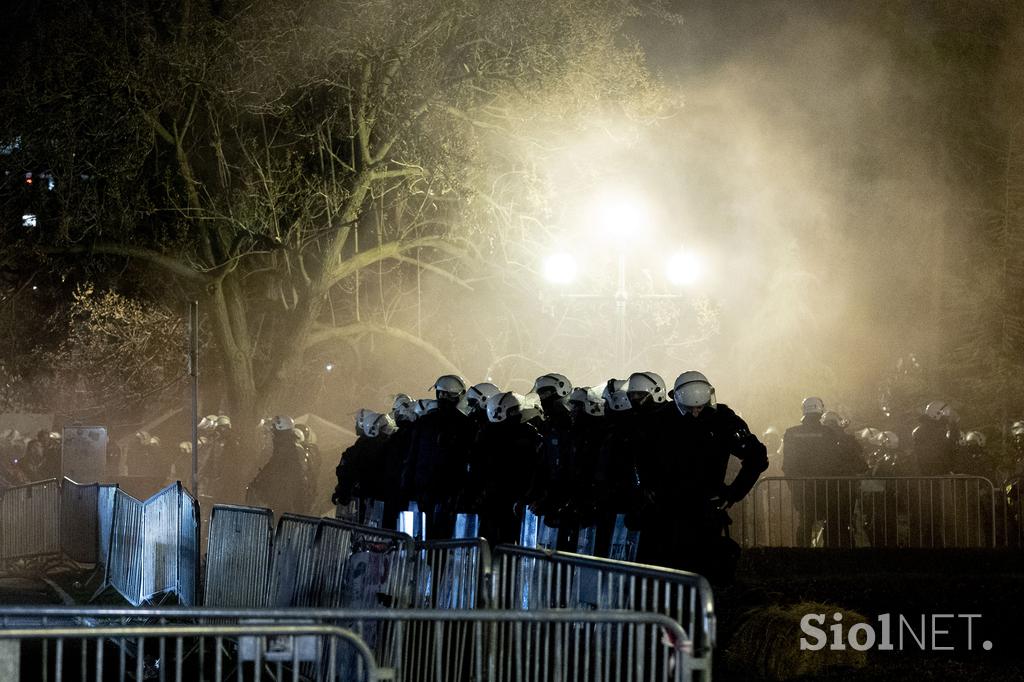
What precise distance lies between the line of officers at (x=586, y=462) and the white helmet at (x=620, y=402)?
0.01m

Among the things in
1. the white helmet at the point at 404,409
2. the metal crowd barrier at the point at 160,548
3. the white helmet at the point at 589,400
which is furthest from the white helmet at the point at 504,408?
the metal crowd barrier at the point at 160,548

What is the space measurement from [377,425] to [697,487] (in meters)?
6.33

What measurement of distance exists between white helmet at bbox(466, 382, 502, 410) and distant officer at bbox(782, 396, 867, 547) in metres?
4.14

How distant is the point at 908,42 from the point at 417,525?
53.2 feet

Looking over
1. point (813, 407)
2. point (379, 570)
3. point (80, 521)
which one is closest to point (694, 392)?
point (379, 570)

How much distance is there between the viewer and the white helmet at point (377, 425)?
1523 centimetres

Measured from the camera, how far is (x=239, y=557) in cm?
1124

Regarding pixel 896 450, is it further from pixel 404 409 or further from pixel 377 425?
pixel 404 409

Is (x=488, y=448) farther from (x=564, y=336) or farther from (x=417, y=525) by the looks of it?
(x=564, y=336)

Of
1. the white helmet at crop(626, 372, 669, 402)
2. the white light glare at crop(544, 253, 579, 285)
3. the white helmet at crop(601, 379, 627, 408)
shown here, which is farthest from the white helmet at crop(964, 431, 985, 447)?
the white helmet at crop(626, 372, 669, 402)

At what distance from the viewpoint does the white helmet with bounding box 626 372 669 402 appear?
10.3 meters

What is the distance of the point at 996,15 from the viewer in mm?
23703

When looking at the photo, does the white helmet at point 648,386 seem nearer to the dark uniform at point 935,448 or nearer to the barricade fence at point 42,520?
the dark uniform at point 935,448

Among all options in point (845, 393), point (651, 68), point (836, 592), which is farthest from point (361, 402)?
point (836, 592)
